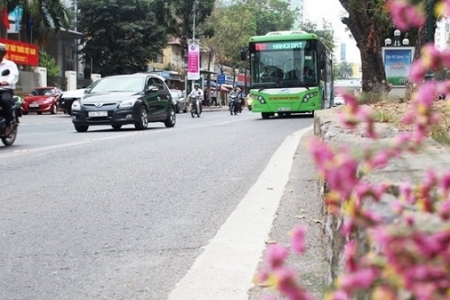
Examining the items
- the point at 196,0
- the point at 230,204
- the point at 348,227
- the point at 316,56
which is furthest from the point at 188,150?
the point at 196,0

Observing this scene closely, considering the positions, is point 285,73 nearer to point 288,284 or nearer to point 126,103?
point 126,103

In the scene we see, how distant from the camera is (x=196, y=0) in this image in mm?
60938

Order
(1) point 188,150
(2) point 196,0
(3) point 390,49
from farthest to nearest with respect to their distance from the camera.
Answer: (2) point 196,0, (3) point 390,49, (1) point 188,150

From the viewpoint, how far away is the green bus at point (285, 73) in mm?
24875

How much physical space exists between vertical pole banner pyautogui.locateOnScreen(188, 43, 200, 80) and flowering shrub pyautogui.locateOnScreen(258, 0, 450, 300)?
56754 millimetres

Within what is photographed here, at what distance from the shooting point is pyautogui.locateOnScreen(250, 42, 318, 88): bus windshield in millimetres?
24875

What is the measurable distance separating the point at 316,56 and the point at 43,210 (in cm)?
2010

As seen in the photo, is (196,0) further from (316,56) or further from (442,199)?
(442,199)

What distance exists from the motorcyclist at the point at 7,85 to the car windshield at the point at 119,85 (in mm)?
6418

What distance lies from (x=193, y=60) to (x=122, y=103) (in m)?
41.7

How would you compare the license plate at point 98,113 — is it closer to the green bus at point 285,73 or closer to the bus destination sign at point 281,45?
the green bus at point 285,73

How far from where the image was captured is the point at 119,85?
18.4 meters

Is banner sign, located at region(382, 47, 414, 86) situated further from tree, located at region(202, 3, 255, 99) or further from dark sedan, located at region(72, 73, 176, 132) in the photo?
tree, located at region(202, 3, 255, 99)

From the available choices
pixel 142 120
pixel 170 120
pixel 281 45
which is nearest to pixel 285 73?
pixel 281 45
